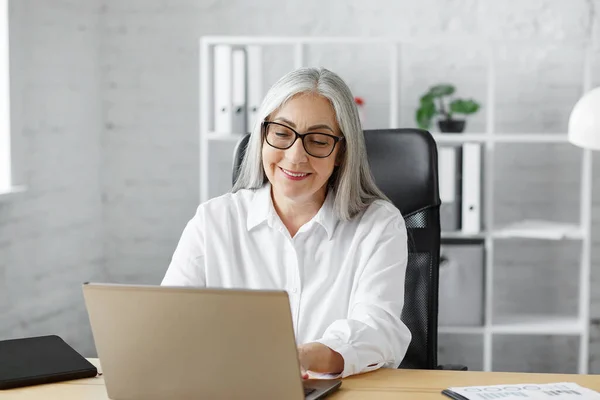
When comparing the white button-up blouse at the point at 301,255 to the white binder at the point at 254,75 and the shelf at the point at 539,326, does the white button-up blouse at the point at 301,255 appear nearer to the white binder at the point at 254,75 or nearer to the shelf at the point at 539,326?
the white binder at the point at 254,75

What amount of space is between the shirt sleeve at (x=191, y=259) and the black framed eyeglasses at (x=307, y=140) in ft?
0.85

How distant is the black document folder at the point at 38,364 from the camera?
147 cm

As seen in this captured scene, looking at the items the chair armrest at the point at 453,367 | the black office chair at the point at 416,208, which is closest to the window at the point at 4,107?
the black office chair at the point at 416,208

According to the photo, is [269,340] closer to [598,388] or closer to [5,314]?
[598,388]

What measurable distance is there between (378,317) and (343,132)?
41 cm

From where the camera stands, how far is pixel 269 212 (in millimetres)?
1902

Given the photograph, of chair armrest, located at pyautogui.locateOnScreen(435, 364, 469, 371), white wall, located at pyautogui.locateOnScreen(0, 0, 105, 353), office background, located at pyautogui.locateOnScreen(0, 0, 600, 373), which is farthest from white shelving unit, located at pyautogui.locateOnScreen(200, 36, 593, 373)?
chair armrest, located at pyautogui.locateOnScreen(435, 364, 469, 371)

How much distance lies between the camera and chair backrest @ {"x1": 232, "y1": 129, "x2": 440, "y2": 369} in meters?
2.00

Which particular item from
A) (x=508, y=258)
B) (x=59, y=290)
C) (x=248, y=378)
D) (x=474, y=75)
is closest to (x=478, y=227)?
(x=508, y=258)

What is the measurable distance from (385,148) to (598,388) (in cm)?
85

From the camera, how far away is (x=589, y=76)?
3.07 m

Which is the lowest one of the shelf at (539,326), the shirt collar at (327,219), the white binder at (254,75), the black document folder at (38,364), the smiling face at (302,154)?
the shelf at (539,326)

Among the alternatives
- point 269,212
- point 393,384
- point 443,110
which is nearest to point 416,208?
point 269,212

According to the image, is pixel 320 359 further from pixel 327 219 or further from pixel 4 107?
pixel 4 107
